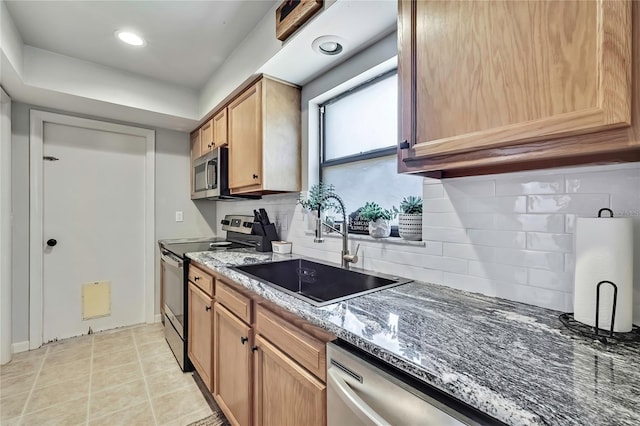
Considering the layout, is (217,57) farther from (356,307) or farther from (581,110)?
(581,110)

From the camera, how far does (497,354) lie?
2.24 ft

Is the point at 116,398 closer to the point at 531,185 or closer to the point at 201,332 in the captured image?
the point at 201,332

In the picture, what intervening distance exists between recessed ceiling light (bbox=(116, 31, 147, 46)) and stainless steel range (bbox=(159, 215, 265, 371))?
1.55 metres

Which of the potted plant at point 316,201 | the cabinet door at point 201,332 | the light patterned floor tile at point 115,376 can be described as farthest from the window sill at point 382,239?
the light patterned floor tile at point 115,376

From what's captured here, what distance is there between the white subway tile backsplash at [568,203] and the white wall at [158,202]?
335cm

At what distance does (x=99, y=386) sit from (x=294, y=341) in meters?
1.92

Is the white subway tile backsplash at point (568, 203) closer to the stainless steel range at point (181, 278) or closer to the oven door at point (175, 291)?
the stainless steel range at point (181, 278)

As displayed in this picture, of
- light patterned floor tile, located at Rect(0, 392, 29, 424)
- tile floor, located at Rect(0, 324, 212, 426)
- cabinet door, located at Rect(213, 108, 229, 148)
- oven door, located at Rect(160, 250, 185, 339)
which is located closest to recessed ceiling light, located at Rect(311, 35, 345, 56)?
cabinet door, located at Rect(213, 108, 229, 148)

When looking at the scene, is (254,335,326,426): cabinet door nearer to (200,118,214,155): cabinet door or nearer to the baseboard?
(200,118,214,155): cabinet door

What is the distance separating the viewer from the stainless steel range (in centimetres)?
224

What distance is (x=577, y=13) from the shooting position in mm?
696

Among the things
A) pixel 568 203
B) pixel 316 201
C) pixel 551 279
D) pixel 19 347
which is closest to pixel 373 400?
pixel 551 279

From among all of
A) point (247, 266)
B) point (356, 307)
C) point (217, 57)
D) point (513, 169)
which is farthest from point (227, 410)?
point (217, 57)

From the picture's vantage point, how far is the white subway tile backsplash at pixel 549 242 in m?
0.98
